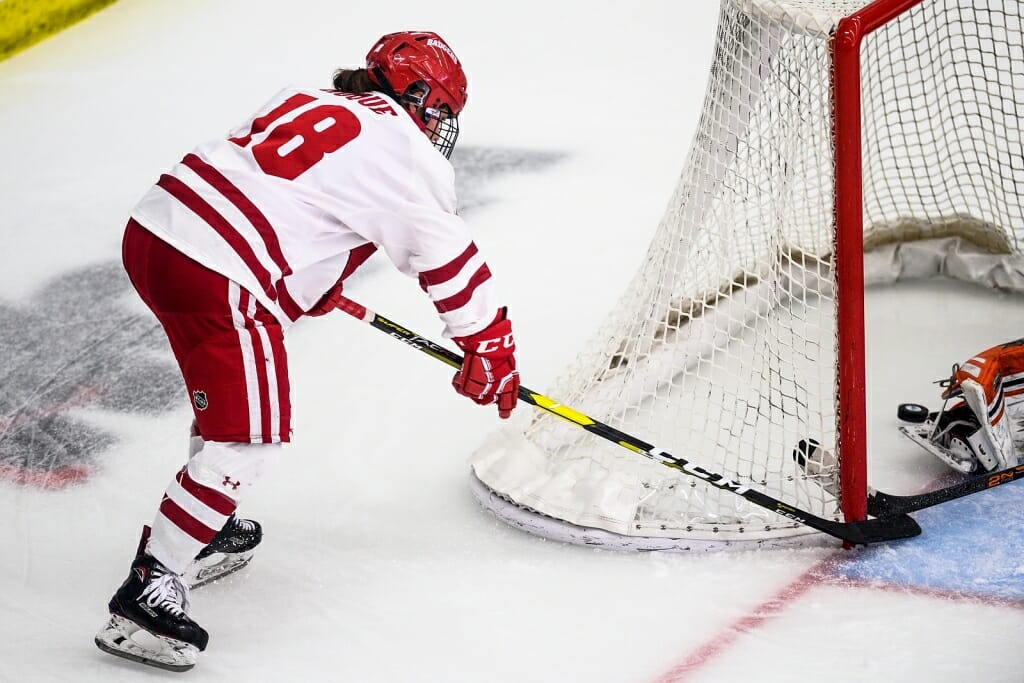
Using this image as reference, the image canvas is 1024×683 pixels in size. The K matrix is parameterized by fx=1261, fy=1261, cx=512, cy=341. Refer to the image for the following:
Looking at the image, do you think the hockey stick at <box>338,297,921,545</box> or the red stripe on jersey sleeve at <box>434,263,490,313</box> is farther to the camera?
the hockey stick at <box>338,297,921,545</box>

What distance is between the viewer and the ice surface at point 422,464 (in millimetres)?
2027

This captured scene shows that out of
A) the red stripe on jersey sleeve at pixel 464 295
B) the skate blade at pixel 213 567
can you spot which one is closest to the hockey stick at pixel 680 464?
the red stripe on jersey sleeve at pixel 464 295

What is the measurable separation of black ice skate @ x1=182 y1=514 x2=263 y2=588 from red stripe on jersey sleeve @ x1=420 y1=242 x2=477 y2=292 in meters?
0.60

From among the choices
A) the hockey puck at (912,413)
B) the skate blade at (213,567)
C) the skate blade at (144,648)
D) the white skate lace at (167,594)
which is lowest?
the hockey puck at (912,413)

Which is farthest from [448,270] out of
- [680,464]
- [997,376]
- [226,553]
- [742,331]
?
[997,376]

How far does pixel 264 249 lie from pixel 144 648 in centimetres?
66

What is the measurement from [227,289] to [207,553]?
59cm

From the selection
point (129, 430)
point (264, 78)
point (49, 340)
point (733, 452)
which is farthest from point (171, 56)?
point (733, 452)

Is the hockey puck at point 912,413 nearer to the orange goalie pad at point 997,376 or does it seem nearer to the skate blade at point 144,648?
the orange goalie pad at point 997,376

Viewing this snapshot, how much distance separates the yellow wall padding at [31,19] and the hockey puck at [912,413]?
3.49 m

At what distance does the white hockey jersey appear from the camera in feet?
6.04

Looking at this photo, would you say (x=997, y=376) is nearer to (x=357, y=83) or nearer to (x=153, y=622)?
(x=357, y=83)

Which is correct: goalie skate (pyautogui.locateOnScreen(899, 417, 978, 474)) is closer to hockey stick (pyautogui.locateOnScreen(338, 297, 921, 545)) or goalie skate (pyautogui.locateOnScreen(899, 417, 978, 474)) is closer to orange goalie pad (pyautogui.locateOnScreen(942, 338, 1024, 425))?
orange goalie pad (pyautogui.locateOnScreen(942, 338, 1024, 425))

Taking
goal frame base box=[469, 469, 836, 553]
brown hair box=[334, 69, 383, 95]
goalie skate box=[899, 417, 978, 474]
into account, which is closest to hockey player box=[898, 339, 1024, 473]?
goalie skate box=[899, 417, 978, 474]
